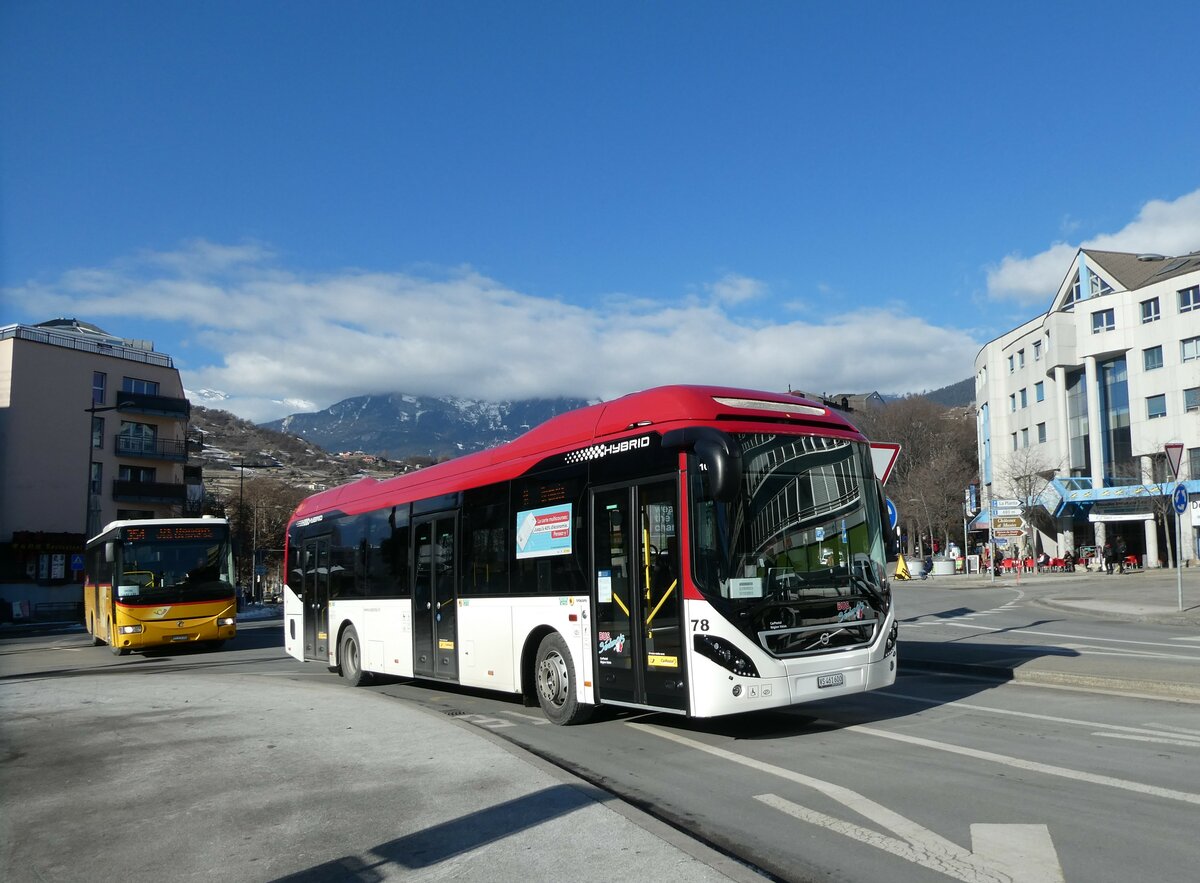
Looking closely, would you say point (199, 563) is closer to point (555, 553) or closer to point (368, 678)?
point (368, 678)

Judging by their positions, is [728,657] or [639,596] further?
[639,596]

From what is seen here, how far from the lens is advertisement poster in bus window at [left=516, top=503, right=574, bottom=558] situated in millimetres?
10500

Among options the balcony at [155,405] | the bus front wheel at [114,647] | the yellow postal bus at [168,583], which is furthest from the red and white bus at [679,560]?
the balcony at [155,405]

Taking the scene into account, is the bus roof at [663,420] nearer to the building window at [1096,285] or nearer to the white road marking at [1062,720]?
the white road marking at [1062,720]

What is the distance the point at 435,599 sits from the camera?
13.5m

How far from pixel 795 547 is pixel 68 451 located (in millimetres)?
66014

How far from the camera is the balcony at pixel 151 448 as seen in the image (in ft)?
223

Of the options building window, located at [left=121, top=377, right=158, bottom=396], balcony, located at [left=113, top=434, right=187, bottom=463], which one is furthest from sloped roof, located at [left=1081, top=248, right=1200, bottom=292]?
building window, located at [left=121, top=377, right=158, bottom=396]

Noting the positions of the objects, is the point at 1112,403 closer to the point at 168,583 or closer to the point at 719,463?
the point at 168,583

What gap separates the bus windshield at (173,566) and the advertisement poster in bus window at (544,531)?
51.3ft

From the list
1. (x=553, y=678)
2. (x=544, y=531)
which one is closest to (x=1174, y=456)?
(x=544, y=531)

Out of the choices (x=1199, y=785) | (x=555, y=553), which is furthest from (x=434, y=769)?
(x=1199, y=785)

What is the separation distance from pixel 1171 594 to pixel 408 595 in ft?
95.7

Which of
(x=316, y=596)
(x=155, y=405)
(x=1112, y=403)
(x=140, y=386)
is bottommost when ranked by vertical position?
(x=316, y=596)
